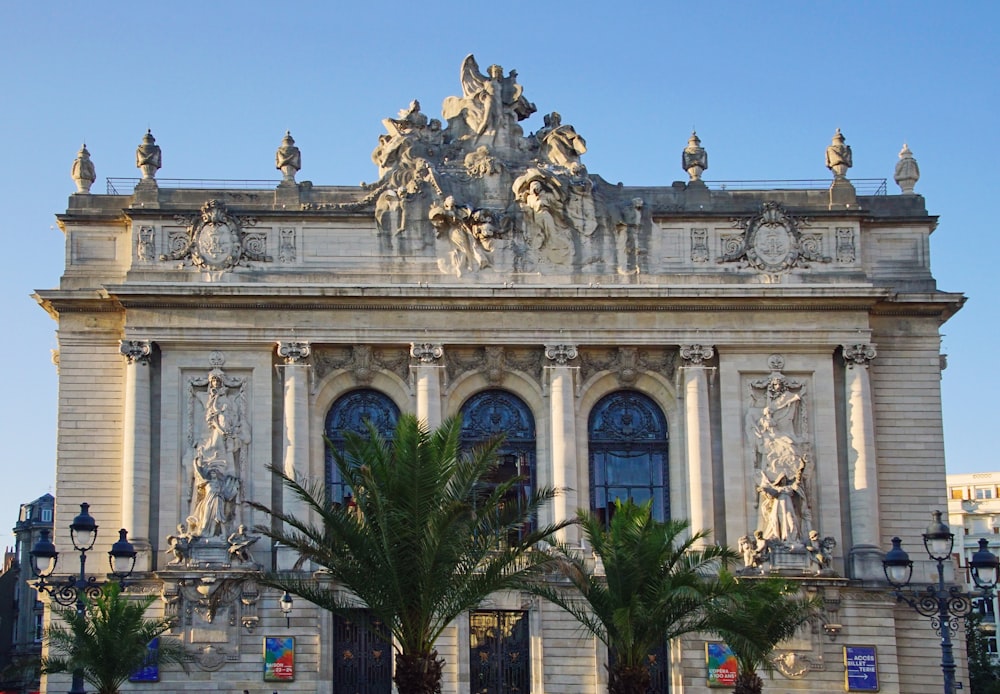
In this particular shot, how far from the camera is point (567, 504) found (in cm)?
4131

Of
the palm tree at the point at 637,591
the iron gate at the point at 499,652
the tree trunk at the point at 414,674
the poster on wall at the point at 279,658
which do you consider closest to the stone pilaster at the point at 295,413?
the poster on wall at the point at 279,658

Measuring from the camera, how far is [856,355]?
42.3 m

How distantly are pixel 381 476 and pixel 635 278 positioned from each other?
16.9 m

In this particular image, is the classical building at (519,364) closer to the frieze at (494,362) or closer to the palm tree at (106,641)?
the frieze at (494,362)

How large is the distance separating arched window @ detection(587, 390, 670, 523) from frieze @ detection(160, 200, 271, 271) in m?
9.72

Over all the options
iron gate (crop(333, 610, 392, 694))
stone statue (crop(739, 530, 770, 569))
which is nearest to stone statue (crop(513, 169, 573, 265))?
stone statue (crop(739, 530, 770, 569))

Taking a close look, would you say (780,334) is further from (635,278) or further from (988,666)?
(988,666)

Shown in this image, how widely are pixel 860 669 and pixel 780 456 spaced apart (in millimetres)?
5518

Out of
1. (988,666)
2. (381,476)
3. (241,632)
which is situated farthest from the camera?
(988,666)

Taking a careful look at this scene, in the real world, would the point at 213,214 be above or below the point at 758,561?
above

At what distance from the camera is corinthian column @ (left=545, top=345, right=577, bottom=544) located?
4131cm

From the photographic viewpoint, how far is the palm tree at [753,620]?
3139 centimetres

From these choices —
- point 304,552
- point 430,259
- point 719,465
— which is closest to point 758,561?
point 719,465

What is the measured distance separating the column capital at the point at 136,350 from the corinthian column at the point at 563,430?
33.0 ft
